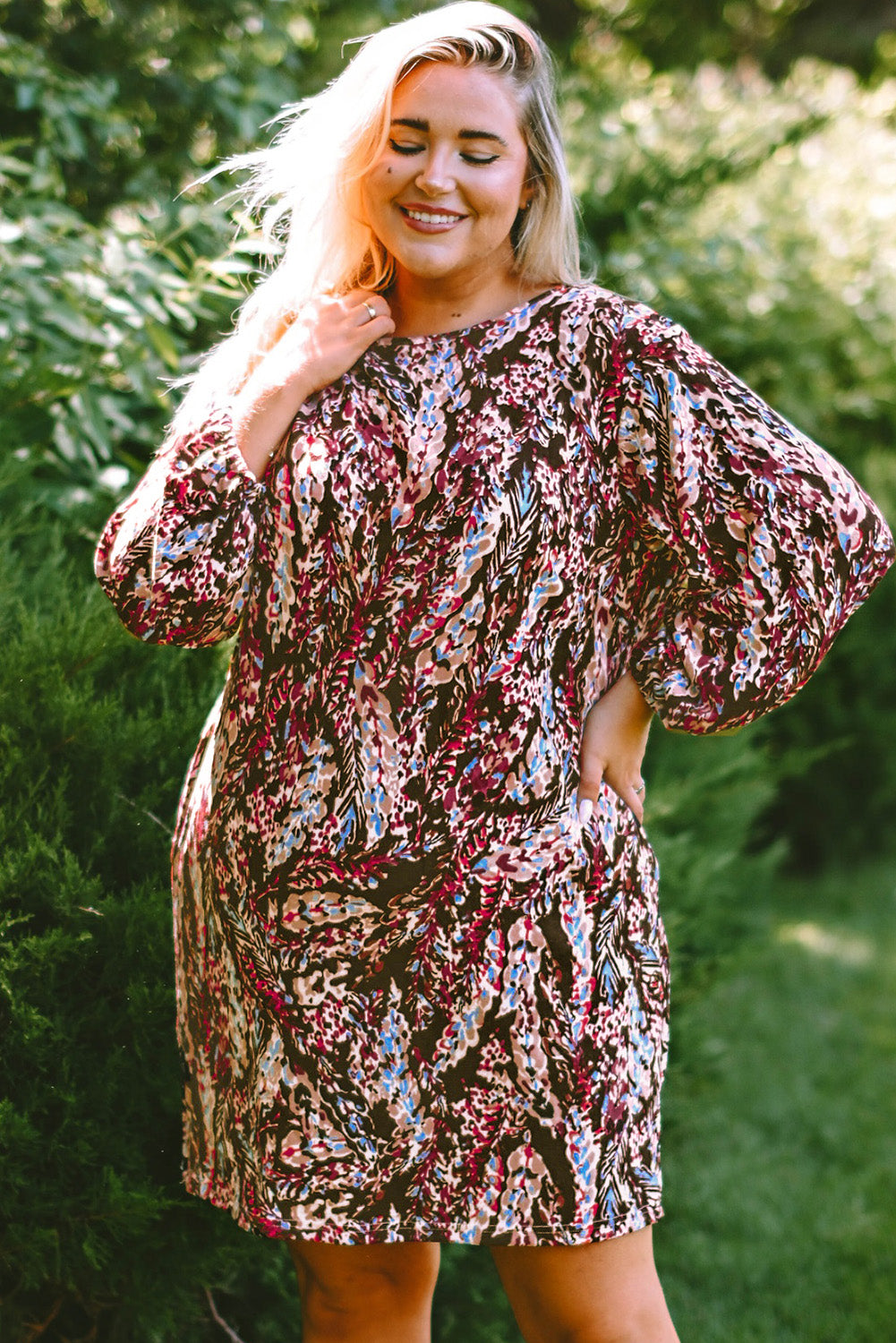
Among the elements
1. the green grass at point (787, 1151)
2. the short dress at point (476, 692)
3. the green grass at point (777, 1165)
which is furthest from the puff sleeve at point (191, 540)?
the green grass at point (787, 1151)

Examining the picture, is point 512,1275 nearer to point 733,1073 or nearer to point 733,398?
point 733,398

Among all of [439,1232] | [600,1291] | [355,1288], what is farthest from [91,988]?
[600,1291]

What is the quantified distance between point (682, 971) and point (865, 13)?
43.3ft

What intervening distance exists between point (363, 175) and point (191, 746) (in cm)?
113

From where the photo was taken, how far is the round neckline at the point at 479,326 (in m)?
1.73

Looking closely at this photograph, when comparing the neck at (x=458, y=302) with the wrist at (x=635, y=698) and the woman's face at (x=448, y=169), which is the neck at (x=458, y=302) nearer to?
the woman's face at (x=448, y=169)

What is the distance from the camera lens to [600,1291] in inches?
65.3

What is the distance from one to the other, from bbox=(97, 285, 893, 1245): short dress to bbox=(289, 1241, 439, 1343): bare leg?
0.15 metres

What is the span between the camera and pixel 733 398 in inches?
64.1

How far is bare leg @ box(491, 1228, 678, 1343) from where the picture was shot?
5.44 feet

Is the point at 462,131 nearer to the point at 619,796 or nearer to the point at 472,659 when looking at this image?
the point at 472,659

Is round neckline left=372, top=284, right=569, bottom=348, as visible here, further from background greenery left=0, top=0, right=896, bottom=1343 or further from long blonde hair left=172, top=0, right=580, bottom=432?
background greenery left=0, top=0, right=896, bottom=1343

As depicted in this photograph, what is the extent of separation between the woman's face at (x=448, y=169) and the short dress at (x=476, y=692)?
110 millimetres

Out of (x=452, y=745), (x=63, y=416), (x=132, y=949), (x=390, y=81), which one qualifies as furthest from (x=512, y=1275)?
(x=63, y=416)
